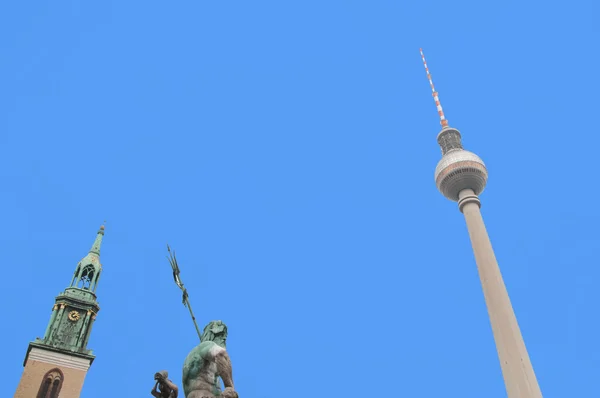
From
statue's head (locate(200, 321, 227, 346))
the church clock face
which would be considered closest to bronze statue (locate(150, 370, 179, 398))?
statue's head (locate(200, 321, 227, 346))

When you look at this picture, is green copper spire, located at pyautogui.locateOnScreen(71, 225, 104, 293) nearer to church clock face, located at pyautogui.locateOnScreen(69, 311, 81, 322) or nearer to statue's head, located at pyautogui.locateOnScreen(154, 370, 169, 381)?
church clock face, located at pyautogui.locateOnScreen(69, 311, 81, 322)

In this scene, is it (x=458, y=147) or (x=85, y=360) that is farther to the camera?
(x=458, y=147)

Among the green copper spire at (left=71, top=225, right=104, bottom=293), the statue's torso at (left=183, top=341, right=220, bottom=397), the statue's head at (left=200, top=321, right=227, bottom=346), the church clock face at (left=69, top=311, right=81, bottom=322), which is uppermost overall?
the green copper spire at (left=71, top=225, right=104, bottom=293)

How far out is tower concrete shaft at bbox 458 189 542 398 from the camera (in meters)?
49.6

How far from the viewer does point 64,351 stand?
66.1 metres

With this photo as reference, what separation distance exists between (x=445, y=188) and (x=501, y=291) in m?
17.9

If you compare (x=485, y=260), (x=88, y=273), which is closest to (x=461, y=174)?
(x=485, y=260)

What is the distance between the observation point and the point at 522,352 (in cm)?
5131

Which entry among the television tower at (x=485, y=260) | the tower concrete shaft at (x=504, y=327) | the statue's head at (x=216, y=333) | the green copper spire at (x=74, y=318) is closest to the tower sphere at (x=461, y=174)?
the television tower at (x=485, y=260)

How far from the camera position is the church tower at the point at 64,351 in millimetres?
63500

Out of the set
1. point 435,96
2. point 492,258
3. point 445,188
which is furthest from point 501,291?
point 435,96

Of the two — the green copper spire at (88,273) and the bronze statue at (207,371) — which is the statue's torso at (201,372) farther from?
the green copper spire at (88,273)

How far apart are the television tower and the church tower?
42.7 meters

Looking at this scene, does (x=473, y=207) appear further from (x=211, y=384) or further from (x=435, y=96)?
A: (x=211, y=384)
